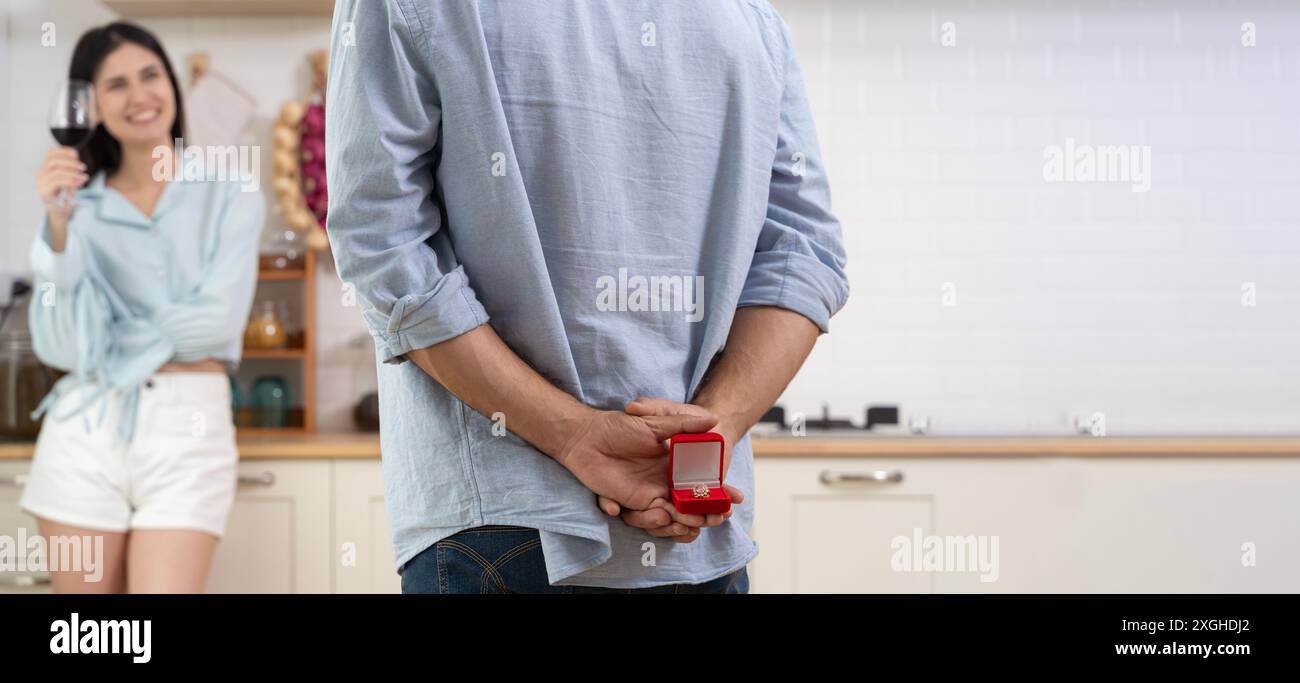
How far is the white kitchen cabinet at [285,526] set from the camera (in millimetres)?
2139

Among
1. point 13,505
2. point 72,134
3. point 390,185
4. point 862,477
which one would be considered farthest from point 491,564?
point 13,505

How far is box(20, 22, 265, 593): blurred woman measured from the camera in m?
1.98

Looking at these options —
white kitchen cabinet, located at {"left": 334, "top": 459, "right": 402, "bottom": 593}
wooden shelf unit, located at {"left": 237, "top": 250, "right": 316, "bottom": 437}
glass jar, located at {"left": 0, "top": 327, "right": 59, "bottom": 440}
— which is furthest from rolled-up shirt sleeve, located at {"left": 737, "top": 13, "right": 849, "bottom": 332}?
glass jar, located at {"left": 0, "top": 327, "right": 59, "bottom": 440}

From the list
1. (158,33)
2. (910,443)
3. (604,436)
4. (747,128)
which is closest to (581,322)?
(604,436)

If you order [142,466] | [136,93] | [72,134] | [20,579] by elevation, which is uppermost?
[136,93]

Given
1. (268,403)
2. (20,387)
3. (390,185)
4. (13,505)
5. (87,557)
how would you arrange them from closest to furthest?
(390,185) < (87,557) < (13,505) < (20,387) < (268,403)

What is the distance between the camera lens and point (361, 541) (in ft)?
6.97

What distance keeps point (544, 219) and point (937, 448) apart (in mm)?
1542

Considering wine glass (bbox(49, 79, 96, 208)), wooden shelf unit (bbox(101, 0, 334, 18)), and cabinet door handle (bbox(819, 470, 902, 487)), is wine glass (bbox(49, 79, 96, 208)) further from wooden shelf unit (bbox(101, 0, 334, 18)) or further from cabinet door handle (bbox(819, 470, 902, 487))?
cabinet door handle (bbox(819, 470, 902, 487))

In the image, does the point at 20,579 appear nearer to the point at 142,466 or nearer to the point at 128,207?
the point at 142,466

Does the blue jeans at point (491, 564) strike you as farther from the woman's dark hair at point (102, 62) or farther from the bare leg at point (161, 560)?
the woman's dark hair at point (102, 62)

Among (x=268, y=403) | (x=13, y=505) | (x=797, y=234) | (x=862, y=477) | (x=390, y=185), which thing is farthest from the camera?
(x=268, y=403)

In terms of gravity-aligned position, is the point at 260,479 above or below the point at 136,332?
below

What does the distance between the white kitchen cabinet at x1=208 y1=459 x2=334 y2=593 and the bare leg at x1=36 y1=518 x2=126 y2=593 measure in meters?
0.21
